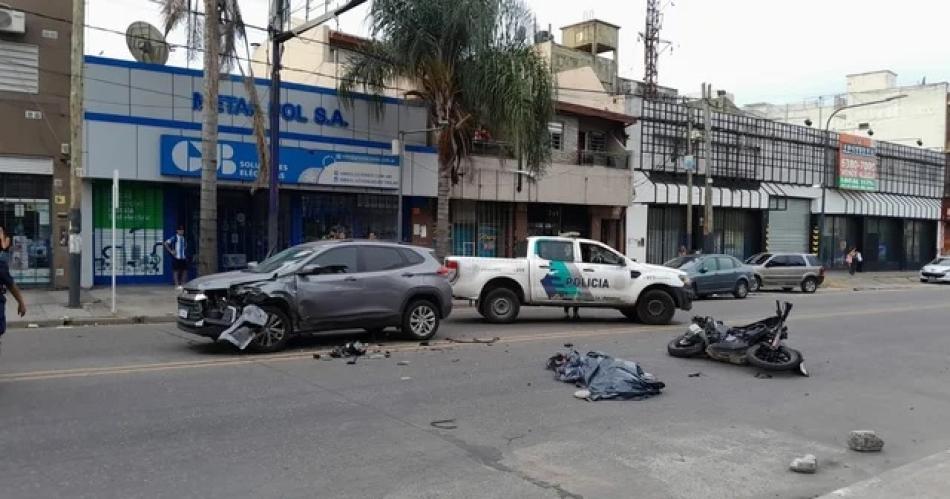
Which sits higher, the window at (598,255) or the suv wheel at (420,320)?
the window at (598,255)

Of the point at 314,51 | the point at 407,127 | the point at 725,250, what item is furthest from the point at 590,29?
the point at 407,127

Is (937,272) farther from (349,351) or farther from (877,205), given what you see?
(349,351)

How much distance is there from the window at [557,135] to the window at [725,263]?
7901 mm

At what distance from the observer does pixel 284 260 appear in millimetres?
11445

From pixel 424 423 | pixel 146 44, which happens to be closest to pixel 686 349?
pixel 424 423

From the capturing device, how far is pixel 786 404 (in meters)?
8.48

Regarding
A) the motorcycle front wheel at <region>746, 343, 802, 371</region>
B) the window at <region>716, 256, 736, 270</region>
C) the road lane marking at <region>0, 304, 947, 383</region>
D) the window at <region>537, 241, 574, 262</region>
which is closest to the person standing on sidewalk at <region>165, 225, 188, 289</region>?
the window at <region>537, 241, 574, 262</region>

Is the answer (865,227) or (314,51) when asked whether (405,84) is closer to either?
(314,51)

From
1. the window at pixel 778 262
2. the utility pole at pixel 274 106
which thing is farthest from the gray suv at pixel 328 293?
the window at pixel 778 262

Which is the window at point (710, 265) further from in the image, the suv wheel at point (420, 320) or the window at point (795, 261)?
the suv wheel at point (420, 320)

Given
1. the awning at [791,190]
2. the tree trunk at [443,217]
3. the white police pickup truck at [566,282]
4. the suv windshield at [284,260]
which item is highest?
the awning at [791,190]

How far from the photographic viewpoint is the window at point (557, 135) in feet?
95.4

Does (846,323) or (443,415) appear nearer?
(443,415)

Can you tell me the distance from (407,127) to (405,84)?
6.33 feet
